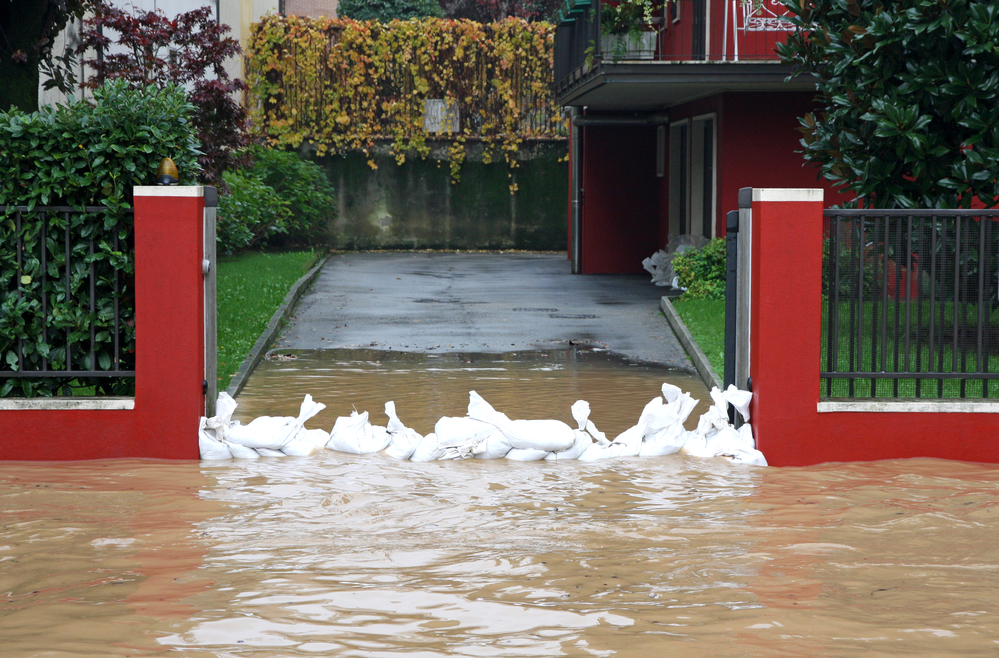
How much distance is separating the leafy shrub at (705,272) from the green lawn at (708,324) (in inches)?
10.7

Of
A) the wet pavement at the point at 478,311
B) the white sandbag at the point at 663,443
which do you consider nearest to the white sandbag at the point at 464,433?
the white sandbag at the point at 663,443

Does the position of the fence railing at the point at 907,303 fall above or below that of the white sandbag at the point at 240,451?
above

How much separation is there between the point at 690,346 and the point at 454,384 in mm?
2637

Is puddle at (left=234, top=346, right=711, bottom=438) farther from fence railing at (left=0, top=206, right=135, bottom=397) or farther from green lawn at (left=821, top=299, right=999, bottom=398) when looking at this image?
green lawn at (left=821, top=299, right=999, bottom=398)

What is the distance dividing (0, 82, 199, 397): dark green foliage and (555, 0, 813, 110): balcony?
7.83 metres

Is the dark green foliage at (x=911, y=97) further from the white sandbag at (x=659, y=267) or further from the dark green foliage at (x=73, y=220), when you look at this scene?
the white sandbag at (x=659, y=267)

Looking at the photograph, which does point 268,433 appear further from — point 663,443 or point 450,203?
point 450,203

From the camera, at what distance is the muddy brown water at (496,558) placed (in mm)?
4145

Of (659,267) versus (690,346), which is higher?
(659,267)

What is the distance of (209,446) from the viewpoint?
6934mm

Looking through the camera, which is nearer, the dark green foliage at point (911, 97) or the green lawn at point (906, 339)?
the green lawn at point (906, 339)

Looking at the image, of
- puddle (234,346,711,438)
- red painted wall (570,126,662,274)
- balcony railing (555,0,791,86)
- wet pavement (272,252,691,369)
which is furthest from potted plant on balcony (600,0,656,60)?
puddle (234,346,711,438)

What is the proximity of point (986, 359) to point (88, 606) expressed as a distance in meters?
5.24

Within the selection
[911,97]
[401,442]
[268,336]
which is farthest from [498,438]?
[268,336]
